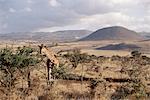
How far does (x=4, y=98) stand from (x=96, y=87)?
8.46 m

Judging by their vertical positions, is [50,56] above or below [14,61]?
above

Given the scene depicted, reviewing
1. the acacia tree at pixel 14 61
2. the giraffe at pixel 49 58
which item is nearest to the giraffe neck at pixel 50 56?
the giraffe at pixel 49 58

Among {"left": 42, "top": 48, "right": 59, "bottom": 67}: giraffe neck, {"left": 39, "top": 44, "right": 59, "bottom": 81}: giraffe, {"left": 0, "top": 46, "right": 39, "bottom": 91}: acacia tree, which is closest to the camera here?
{"left": 0, "top": 46, "right": 39, "bottom": 91}: acacia tree

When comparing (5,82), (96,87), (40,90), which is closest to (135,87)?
(96,87)

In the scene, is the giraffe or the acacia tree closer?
the acacia tree

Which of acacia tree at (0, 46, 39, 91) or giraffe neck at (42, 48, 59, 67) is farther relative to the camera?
giraffe neck at (42, 48, 59, 67)

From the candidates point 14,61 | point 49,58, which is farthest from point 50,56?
point 14,61

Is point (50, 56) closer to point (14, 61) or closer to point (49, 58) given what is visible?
point (49, 58)

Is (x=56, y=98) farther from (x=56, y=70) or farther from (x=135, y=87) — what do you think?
(x=56, y=70)

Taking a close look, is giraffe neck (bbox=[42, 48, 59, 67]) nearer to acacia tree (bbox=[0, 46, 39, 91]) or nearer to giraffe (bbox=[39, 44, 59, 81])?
giraffe (bbox=[39, 44, 59, 81])

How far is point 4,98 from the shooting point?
1703 centimetres

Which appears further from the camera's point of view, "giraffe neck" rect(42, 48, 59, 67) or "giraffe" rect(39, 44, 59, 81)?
"giraffe neck" rect(42, 48, 59, 67)

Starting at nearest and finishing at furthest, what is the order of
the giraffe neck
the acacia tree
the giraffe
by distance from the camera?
the acacia tree → the giraffe → the giraffe neck

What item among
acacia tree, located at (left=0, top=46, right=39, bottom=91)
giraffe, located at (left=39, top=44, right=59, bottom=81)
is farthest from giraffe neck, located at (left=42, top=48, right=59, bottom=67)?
acacia tree, located at (left=0, top=46, right=39, bottom=91)
